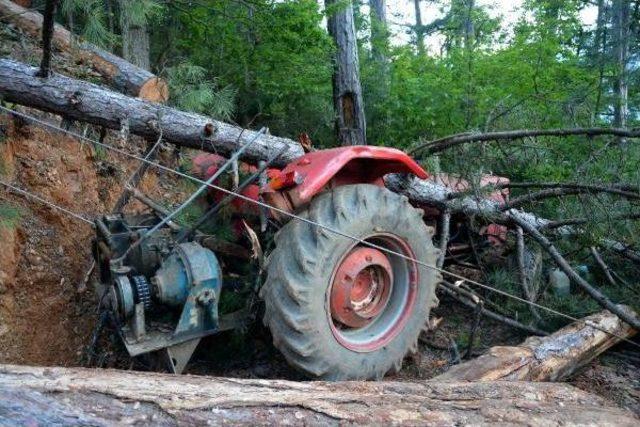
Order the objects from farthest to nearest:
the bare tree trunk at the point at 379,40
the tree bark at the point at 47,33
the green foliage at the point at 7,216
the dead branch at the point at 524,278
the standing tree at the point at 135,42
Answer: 1. the bare tree trunk at the point at 379,40
2. the standing tree at the point at 135,42
3. the dead branch at the point at 524,278
4. the green foliage at the point at 7,216
5. the tree bark at the point at 47,33

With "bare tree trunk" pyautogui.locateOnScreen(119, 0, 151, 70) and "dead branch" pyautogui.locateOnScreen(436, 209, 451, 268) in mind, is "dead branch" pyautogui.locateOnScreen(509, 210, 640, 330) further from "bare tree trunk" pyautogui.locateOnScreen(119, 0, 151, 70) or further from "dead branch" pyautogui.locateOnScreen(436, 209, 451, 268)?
"bare tree trunk" pyautogui.locateOnScreen(119, 0, 151, 70)

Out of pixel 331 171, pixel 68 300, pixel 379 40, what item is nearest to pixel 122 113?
pixel 68 300

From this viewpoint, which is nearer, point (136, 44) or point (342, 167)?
point (342, 167)

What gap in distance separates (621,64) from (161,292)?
10.0 metres

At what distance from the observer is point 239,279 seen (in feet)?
10.6

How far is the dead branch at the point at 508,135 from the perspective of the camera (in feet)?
11.9

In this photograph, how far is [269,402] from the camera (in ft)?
5.87

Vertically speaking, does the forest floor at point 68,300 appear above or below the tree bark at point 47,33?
below

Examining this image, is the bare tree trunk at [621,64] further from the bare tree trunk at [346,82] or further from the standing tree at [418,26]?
the standing tree at [418,26]

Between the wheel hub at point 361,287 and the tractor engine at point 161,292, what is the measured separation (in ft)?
2.07

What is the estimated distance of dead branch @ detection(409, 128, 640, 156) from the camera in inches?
143

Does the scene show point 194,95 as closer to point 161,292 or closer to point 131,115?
point 131,115

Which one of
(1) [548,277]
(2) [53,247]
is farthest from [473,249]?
(2) [53,247]

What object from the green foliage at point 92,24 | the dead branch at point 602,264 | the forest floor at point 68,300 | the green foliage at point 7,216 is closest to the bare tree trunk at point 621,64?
the dead branch at point 602,264
